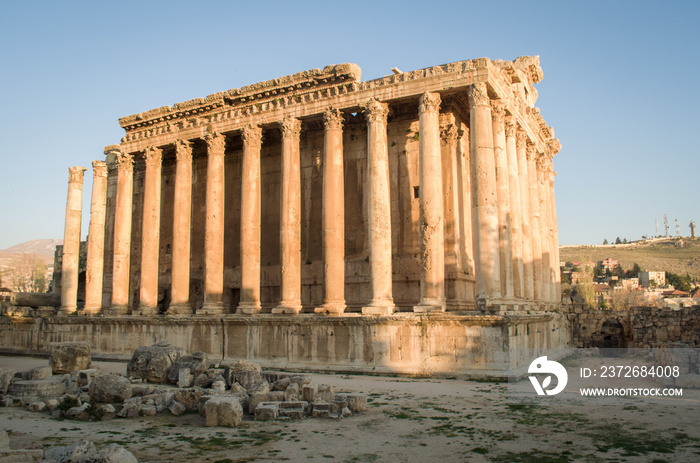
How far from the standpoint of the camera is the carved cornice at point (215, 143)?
72.0 ft

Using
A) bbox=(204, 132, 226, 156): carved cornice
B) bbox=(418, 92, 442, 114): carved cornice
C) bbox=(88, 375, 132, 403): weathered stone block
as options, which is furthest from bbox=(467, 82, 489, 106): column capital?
bbox=(88, 375, 132, 403): weathered stone block

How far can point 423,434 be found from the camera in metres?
8.47

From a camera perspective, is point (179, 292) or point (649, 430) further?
point (179, 292)

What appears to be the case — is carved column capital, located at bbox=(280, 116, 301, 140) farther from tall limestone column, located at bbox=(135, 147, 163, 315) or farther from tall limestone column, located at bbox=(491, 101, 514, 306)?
tall limestone column, located at bbox=(491, 101, 514, 306)

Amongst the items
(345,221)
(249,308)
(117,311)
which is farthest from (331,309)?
(117,311)

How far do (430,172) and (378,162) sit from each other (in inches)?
70.8

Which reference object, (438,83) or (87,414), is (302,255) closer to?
(438,83)

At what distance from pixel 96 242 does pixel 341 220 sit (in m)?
12.7

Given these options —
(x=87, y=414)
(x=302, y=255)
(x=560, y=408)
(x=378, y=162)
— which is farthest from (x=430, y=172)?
(x=87, y=414)

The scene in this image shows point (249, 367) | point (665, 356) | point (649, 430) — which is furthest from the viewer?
point (665, 356)

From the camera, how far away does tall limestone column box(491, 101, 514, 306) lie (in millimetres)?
18500

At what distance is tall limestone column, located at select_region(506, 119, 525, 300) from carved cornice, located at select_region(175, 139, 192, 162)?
1265 centimetres

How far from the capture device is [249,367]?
13.5m

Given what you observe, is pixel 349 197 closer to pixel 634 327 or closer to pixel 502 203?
pixel 502 203
